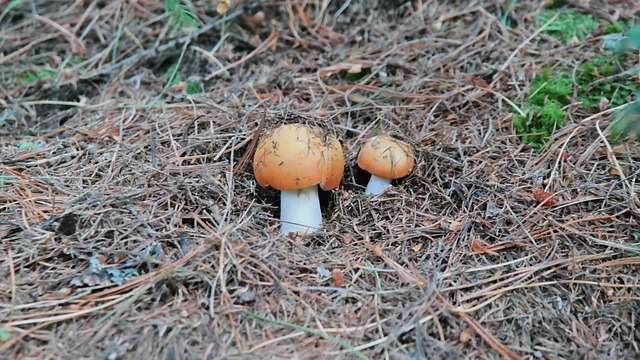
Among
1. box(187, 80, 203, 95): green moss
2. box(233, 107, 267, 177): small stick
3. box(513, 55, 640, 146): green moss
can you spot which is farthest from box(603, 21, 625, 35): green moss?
box(187, 80, 203, 95): green moss

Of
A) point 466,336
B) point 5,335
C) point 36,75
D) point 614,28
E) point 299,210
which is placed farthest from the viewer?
point 36,75

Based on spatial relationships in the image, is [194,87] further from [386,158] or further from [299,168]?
[386,158]

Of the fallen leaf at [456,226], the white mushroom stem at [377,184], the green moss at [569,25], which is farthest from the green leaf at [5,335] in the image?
the green moss at [569,25]

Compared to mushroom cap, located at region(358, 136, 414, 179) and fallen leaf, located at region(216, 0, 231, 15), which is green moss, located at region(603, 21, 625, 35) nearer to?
mushroom cap, located at region(358, 136, 414, 179)

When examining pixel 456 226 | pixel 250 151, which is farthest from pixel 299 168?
pixel 456 226

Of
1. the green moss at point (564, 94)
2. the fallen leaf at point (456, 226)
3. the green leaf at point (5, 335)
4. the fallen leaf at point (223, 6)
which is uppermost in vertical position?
the fallen leaf at point (223, 6)

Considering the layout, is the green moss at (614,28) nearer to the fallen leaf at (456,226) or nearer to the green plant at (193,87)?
the fallen leaf at (456,226)
